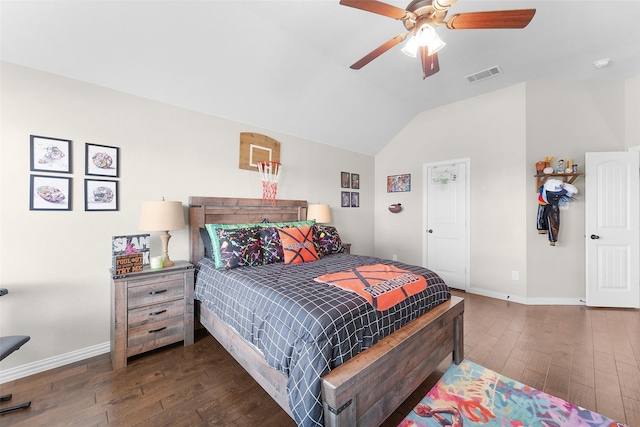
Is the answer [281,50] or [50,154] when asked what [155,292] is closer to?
[50,154]

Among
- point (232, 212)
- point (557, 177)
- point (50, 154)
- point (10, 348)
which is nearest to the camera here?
point (10, 348)

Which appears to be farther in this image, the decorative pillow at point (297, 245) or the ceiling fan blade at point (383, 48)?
the decorative pillow at point (297, 245)

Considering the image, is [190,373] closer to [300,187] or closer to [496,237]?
[300,187]

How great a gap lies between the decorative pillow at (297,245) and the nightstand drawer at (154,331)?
44.1 inches

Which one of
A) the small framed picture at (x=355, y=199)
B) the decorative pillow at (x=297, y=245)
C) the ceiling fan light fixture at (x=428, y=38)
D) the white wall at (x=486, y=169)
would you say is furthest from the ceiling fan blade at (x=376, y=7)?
the small framed picture at (x=355, y=199)

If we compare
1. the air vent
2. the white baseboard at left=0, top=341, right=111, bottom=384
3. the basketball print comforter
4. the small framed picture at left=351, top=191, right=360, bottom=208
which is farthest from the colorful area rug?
the air vent

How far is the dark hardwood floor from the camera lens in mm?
1587

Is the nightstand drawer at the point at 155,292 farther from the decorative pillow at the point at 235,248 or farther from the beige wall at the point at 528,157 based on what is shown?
the beige wall at the point at 528,157

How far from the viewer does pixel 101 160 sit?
2279 millimetres

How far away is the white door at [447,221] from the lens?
13.2 feet

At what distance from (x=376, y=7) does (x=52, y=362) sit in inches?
139

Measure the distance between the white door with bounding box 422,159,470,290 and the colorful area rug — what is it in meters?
2.38

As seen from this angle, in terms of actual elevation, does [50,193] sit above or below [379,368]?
above

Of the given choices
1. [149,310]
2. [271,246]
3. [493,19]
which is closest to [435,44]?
[493,19]
